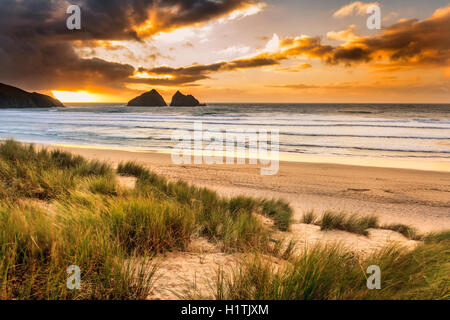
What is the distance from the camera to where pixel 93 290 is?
7.46 ft

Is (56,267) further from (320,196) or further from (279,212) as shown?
(320,196)

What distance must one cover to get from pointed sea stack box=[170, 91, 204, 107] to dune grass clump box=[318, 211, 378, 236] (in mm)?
139653

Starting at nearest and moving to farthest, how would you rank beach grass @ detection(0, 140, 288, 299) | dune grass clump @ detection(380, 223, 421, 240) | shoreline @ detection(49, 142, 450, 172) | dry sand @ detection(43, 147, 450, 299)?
beach grass @ detection(0, 140, 288, 299), dry sand @ detection(43, 147, 450, 299), dune grass clump @ detection(380, 223, 421, 240), shoreline @ detection(49, 142, 450, 172)

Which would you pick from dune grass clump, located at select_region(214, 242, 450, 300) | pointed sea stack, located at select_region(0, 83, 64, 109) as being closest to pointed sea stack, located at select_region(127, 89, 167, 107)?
pointed sea stack, located at select_region(0, 83, 64, 109)

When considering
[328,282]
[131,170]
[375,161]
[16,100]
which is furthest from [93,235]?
[16,100]

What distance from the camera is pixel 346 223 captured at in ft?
19.2

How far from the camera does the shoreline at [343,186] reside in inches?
290

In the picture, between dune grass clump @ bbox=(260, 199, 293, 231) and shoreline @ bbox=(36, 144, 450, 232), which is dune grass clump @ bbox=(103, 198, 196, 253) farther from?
shoreline @ bbox=(36, 144, 450, 232)

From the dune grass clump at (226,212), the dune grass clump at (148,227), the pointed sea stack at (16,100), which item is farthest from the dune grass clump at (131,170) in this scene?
the pointed sea stack at (16,100)

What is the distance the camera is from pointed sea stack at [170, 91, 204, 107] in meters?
142

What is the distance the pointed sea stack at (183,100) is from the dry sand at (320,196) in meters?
132

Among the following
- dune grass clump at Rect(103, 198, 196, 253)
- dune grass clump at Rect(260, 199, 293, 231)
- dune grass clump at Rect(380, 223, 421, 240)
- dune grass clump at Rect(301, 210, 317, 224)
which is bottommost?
dune grass clump at Rect(380, 223, 421, 240)
